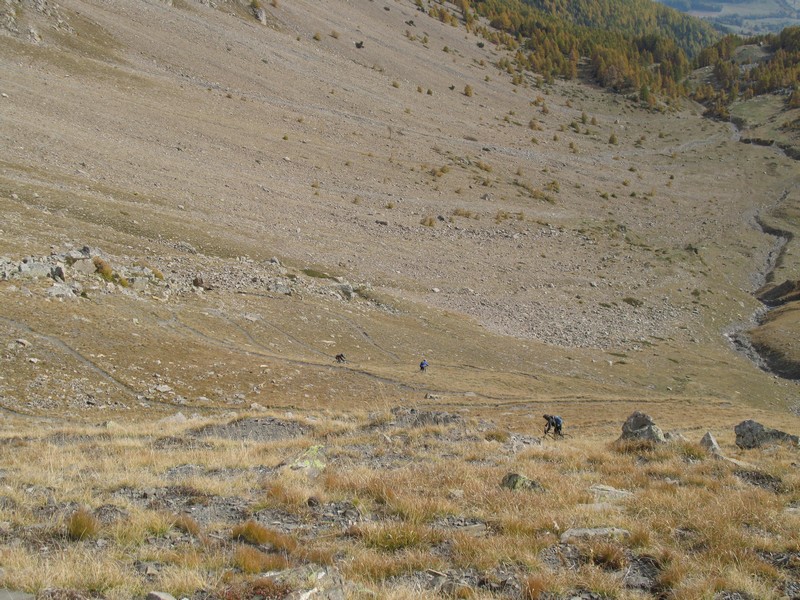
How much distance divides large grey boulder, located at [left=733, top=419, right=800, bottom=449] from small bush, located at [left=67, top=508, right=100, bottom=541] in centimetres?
1758

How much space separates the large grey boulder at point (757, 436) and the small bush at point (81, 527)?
17575 millimetres

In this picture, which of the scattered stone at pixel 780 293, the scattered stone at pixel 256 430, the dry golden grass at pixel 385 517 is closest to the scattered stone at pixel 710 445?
the dry golden grass at pixel 385 517

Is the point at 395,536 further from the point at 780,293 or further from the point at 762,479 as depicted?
the point at 780,293

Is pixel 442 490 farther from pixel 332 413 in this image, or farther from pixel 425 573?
pixel 332 413

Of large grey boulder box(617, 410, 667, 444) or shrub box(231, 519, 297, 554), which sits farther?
large grey boulder box(617, 410, 667, 444)

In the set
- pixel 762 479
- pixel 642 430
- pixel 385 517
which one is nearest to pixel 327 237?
pixel 642 430

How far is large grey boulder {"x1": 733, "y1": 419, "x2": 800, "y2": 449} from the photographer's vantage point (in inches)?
657

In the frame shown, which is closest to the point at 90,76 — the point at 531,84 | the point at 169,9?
the point at 169,9

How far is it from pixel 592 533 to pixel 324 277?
3230 centimetres

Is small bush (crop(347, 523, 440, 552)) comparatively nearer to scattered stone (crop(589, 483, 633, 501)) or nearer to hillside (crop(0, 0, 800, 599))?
hillside (crop(0, 0, 800, 599))

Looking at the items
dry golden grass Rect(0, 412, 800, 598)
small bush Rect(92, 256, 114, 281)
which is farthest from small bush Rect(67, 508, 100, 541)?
small bush Rect(92, 256, 114, 281)

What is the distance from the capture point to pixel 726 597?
6438mm

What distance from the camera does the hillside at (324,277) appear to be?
12.1 meters

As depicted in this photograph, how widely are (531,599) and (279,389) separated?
17928 millimetres
